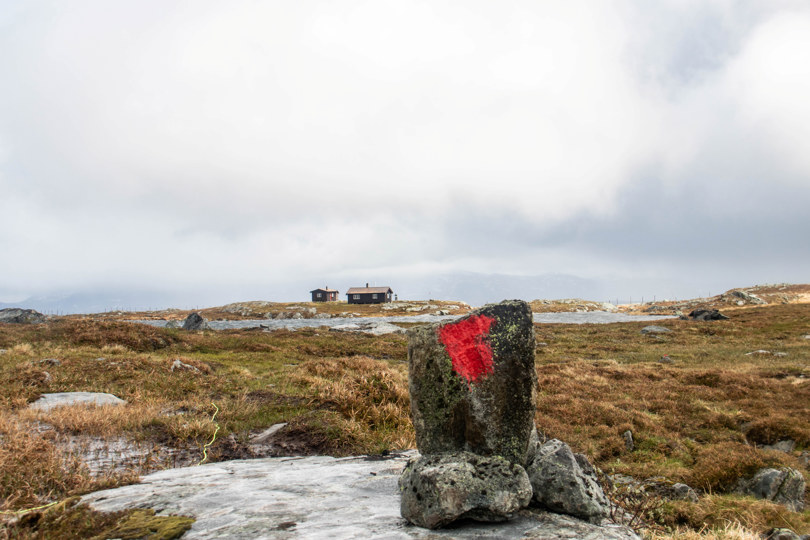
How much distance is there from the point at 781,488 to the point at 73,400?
18.3 metres

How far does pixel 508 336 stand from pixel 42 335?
33.2 meters

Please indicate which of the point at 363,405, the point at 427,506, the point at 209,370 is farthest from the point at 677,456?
the point at 209,370

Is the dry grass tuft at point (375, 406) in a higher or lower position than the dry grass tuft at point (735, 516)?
higher

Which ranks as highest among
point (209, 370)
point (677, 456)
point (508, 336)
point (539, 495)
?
point (508, 336)

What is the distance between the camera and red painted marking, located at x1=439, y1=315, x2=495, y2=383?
5398 mm

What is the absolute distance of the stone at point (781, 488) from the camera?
9.28 m

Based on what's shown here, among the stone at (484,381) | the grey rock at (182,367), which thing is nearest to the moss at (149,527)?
the stone at (484,381)

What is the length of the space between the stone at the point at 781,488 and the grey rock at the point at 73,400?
16621 mm

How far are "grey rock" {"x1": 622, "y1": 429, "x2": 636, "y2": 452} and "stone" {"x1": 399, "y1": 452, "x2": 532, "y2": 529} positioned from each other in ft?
36.9

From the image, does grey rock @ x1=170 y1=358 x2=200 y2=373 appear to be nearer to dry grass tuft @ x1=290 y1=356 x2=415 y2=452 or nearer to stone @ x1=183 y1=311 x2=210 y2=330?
dry grass tuft @ x1=290 y1=356 x2=415 y2=452

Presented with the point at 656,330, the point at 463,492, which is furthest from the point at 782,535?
the point at 656,330

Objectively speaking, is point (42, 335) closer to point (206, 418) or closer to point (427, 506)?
point (206, 418)

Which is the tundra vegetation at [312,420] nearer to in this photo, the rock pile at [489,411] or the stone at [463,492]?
the rock pile at [489,411]

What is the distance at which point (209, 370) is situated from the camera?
773 inches
